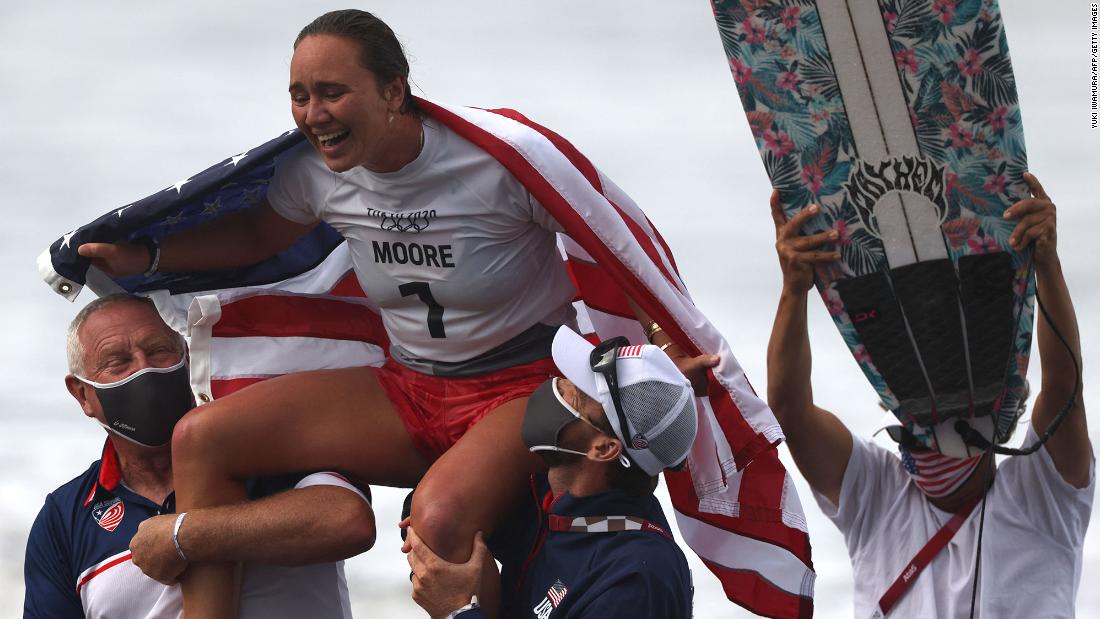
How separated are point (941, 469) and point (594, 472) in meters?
1.43

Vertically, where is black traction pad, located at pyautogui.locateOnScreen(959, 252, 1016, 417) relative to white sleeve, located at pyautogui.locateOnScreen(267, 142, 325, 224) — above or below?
below

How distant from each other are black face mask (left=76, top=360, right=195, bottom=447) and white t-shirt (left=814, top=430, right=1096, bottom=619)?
1.92 metres

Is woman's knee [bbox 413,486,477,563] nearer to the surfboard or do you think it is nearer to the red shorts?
the red shorts

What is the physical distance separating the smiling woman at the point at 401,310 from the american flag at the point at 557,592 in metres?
0.23

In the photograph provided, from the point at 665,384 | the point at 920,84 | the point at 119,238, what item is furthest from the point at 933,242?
the point at 119,238

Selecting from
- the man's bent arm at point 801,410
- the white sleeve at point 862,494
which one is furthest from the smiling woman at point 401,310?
the white sleeve at point 862,494

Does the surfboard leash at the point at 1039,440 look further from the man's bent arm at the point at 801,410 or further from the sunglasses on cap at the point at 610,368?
the sunglasses on cap at the point at 610,368

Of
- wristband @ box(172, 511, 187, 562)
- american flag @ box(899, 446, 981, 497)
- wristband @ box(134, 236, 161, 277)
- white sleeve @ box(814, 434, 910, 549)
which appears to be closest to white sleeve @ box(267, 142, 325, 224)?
wristband @ box(134, 236, 161, 277)

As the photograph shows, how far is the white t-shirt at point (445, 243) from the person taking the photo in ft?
12.5

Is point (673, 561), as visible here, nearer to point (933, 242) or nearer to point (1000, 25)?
point (933, 242)

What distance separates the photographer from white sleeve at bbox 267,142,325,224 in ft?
13.2

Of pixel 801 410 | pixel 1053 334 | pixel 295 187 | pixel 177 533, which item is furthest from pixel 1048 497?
pixel 177 533

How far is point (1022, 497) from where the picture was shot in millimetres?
4480

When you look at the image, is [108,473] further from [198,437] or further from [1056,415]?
[1056,415]
